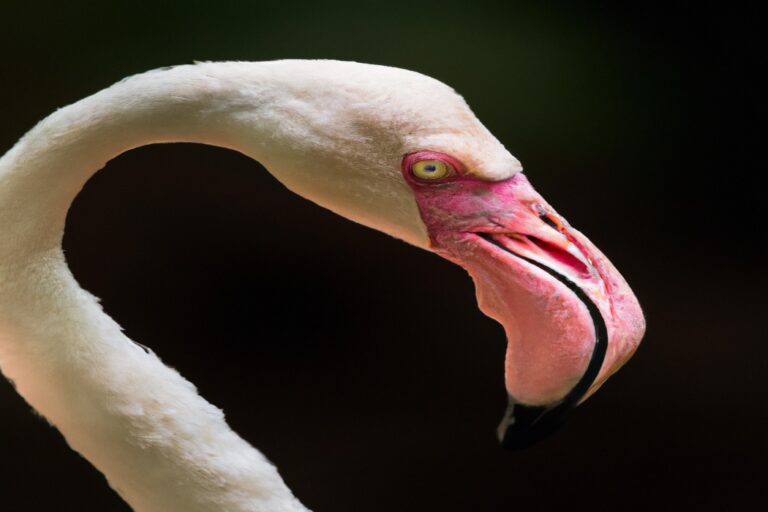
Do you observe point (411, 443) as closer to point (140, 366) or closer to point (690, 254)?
point (690, 254)

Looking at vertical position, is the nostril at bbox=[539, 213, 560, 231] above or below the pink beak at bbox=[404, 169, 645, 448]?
above

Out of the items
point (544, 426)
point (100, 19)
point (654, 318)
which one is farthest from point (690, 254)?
point (100, 19)

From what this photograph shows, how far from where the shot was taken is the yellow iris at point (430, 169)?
3.02 feet

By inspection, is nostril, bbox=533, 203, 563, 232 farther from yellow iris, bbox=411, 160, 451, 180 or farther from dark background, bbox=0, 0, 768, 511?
dark background, bbox=0, 0, 768, 511

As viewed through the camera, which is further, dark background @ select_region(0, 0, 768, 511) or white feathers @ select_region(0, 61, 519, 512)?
dark background @ select_region(0, 0, 768, 511)

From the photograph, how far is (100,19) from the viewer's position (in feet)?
4.27

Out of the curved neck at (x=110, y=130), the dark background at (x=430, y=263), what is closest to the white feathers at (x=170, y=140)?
the curved neck at (x=110, y=130)

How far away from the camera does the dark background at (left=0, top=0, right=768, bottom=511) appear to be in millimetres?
1328

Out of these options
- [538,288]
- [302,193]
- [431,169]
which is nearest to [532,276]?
[538,288]

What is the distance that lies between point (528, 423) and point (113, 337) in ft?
1.49

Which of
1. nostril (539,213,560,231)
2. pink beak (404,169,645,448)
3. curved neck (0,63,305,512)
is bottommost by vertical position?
curved neck (0,63,305,512)

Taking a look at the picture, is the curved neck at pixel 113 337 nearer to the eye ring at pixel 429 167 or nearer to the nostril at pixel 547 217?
the eye ring at pixel 429 167

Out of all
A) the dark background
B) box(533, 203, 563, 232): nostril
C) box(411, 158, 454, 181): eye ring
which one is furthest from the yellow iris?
the dark background

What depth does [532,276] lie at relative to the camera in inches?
36.6
